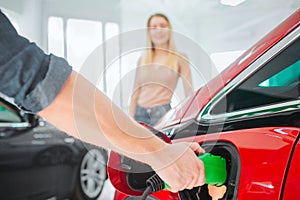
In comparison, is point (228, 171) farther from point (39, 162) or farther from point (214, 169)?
point (39, 162)

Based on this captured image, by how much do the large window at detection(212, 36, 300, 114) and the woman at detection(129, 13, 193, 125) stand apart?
2.53 ft

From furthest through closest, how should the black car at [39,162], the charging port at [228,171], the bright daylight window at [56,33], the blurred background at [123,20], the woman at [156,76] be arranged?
the bright daylight window at [56,33] < the blurred background at [123,20] < the black car at [39,162] < the woman at [156,76] < the charging port at [228,171]

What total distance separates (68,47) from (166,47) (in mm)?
2177

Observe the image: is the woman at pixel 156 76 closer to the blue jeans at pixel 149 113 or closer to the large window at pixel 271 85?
the blue jeans at pixel 149 113

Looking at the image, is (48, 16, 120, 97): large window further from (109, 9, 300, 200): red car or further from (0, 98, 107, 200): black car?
(109, 9, 300, 200): red car

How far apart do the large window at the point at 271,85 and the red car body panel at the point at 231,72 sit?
4cm

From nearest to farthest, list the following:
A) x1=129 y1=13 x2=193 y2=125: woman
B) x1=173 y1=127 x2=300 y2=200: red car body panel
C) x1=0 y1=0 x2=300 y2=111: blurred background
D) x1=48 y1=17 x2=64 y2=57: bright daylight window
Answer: x1=173 y1=127 x2=300 y2=200: red car body panel
x1=129 y1=13 x2=193 y2=125: woman
x1=0 y1=0 x2=300 y2=111: blurred background
x1=48 y1=17 x2=64 y2=57: bright daylight window

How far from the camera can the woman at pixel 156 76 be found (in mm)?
1773

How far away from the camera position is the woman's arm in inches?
18.8

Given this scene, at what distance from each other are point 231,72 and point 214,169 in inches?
10.6

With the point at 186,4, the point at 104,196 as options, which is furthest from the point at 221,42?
the point at 186,4

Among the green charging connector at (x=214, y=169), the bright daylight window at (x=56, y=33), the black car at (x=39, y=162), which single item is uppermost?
the bright daylight window at (x=56, y=33)

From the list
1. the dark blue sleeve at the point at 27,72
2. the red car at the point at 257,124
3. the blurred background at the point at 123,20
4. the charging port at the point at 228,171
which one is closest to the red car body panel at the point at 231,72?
the red car at the point at 257,124

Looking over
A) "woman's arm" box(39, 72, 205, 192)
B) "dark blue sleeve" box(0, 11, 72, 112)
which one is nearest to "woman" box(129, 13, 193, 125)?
"woman's arm" box(39, 72, 205, 192)
